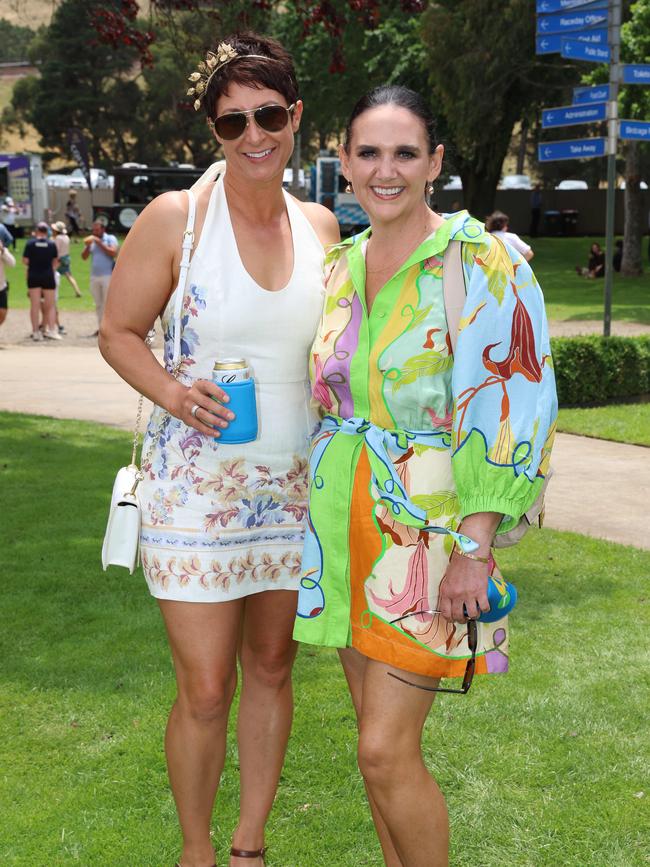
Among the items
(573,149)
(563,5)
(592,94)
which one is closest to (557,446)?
(573,149)

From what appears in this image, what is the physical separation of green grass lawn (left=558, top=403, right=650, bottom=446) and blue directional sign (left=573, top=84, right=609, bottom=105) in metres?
3.38

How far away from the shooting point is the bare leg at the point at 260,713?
122 inches

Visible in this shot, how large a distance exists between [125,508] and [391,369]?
834mm

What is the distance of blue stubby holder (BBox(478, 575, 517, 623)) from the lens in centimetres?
251

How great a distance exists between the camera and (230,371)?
8.76 feet

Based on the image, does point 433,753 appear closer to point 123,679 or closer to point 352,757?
point 352,757

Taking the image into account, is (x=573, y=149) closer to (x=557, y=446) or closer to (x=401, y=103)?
(x=557, y=446)

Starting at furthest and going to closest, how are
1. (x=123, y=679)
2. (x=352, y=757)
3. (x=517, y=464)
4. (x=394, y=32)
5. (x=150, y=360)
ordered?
(x=394, y=32) < (x=123, y=679) < (x=352, y=757) < (x=150, y=360) < (x=517, y=464)

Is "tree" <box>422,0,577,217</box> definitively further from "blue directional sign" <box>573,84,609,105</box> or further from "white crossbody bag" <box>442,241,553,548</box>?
"white crossbody bag" <box>442,241,553,548</box>

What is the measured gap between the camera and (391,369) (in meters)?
2.52

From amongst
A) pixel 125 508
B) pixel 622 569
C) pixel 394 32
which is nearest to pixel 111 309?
pixel 125 508

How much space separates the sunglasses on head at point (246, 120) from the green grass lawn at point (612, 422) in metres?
7.63

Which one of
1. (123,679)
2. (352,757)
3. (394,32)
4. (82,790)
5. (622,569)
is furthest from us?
(394,32)

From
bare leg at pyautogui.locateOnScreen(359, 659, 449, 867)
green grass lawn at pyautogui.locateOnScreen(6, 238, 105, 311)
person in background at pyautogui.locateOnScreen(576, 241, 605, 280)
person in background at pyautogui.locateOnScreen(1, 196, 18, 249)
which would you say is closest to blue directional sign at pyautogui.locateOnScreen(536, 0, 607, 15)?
bare leg at pyautogui.locateOnScreen(359, 659, 449, 867)
